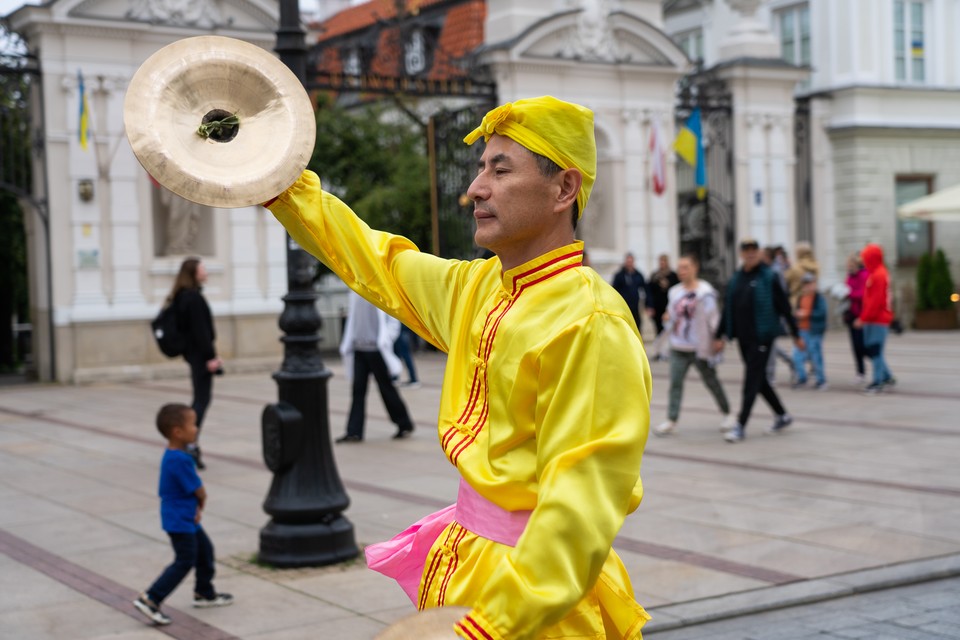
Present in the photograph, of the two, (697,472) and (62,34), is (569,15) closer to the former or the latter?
(62,34)

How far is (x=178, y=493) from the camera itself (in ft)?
18.9

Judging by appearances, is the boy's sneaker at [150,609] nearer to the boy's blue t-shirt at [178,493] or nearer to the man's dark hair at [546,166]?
the boy's blue t-shirt at [178,493]

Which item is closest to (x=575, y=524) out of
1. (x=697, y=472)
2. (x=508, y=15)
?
(x=697, y=472)

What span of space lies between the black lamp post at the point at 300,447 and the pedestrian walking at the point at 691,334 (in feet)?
16.8

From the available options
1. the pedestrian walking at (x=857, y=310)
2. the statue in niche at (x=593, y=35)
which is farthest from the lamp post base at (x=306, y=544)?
the statue in niche at (x=593, y=35)

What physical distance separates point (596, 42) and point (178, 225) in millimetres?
8161

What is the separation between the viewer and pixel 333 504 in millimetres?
6844

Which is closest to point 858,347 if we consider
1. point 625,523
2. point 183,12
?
point 625,523

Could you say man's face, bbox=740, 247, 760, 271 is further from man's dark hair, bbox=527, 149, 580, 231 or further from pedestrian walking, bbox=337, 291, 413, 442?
man's dark hair, bbox=527, 149, 580, 231

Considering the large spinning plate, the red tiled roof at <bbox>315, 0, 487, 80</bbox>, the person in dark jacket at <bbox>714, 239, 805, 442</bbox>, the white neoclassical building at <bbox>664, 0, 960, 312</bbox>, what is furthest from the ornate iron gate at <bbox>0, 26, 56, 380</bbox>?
the large spinning plate

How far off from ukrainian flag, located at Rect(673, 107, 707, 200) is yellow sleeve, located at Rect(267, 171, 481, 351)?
61.2 ft

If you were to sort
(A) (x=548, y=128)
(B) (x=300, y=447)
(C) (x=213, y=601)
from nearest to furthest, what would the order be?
(A) (x=548, y=128)
(C) (x=213, y=601)
(B) (x=300, y=447)

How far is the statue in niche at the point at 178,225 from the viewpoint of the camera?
18.5 meters

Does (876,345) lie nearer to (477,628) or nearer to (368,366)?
(368,366)
